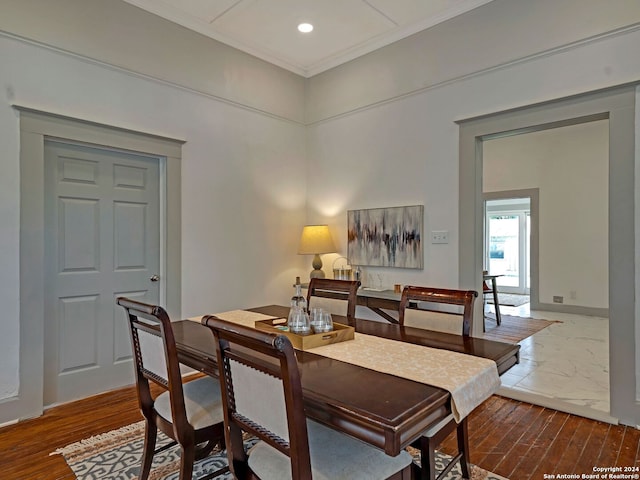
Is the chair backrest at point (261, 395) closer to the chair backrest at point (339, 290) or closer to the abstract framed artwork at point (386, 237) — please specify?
the chair backrest at point (339, 290)

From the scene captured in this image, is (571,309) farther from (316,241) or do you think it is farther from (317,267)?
(316,241)

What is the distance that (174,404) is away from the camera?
5.25 feet

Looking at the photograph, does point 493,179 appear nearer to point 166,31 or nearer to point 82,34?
point 166,31

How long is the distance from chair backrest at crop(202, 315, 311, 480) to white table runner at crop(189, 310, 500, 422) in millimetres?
435

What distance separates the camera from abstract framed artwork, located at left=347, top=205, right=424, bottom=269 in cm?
365

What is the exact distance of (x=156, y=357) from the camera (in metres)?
1.68

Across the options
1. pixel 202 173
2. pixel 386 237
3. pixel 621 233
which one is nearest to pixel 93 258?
pixel 202 173

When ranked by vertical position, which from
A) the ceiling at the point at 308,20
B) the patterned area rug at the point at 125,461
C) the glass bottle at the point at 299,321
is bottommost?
the patterned area rug at the point at 125,461

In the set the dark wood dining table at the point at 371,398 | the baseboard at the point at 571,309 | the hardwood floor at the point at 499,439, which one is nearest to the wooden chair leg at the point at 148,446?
the dark wood dining table at the point at 371,398

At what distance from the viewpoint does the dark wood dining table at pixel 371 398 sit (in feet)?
3.55

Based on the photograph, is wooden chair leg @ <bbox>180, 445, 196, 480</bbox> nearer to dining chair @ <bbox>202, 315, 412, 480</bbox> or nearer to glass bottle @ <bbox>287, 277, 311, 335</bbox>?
dining chair @ <bbox>202, 315, 412, 480</bbox>

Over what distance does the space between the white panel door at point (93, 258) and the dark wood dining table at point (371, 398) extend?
1.81 m

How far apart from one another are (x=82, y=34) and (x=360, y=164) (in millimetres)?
2635

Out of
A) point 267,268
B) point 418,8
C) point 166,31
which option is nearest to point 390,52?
point 418,8
